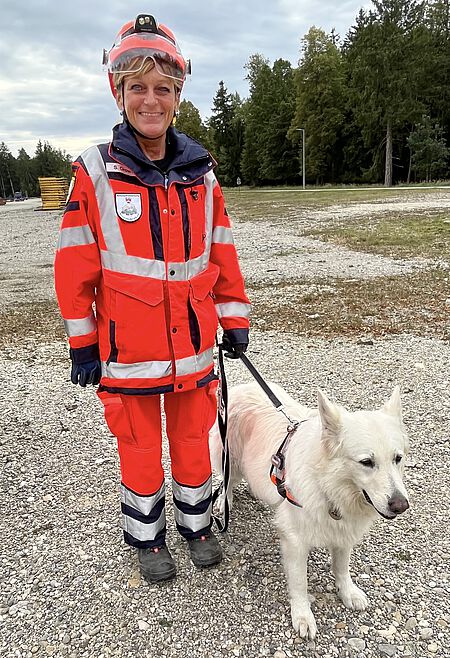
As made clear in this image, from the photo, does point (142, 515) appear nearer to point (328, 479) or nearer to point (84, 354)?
point (84, 354)

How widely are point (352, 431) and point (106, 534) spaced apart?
6.17 ft

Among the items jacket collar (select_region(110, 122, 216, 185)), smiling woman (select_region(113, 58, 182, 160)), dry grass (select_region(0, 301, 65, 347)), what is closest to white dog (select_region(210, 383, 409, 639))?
jacket collar (select_region(110, 122, 216, 185))

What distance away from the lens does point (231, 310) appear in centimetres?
304

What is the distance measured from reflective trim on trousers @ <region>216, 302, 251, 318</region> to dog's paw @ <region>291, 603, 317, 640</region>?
1.58 metres

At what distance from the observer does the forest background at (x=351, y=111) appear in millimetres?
46031

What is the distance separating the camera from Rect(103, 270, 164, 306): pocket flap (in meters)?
2.50

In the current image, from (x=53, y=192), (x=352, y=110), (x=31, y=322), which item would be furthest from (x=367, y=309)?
(x=352, y=110)

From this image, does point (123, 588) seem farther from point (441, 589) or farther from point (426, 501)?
point (426, 501)

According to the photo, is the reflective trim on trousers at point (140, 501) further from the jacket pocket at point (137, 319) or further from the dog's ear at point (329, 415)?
the dog's ear at point (329, 415)

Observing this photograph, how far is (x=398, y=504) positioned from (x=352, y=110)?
61676mm

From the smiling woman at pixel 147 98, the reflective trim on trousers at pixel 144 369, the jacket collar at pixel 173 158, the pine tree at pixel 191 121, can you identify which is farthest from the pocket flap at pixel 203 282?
the pine tree at pixel 191 121

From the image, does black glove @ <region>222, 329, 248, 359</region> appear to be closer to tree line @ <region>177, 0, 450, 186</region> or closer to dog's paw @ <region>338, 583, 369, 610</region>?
dog's paw @ <region>338, 583, 369, 610</region>

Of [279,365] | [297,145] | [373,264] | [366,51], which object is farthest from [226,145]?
[279,365]

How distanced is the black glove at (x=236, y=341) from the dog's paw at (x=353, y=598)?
1.39 meters
